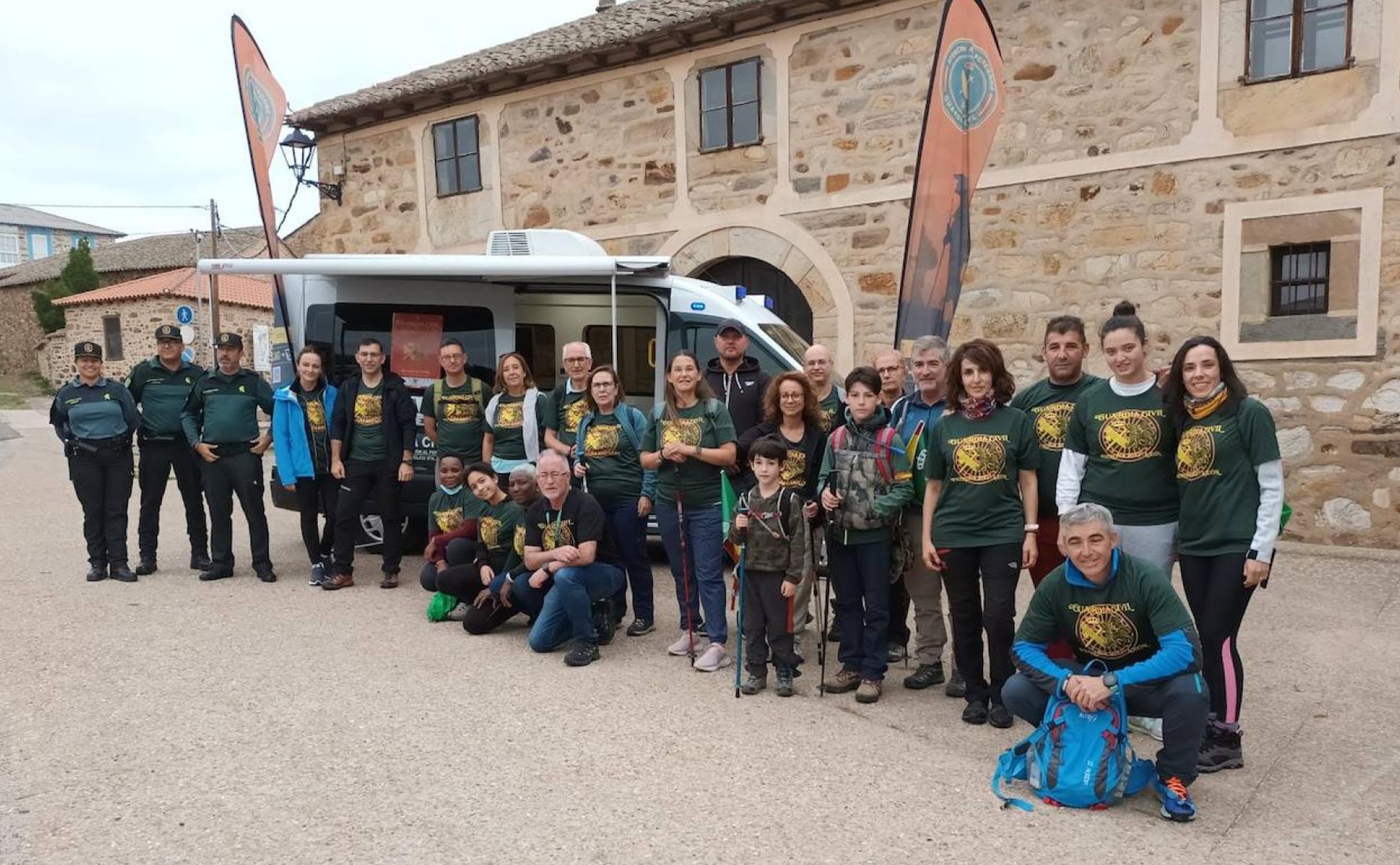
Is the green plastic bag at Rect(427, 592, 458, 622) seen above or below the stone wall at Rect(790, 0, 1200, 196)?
below

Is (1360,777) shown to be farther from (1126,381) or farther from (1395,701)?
(1126,381)

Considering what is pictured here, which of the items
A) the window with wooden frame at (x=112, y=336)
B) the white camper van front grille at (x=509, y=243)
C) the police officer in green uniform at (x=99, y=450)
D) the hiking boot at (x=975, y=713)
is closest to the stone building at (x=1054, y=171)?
the white camper van front grille at (x=509, y=243)

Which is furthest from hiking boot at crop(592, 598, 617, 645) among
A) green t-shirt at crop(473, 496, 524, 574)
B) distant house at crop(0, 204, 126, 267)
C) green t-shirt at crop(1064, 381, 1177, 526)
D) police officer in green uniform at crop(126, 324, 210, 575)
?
distant house at crop(0, 204, 126, 267)

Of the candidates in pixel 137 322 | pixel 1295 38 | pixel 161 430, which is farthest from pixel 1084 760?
pixel 137 322

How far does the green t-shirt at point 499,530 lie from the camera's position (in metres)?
5.76

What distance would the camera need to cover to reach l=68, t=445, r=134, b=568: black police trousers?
686 centimetres

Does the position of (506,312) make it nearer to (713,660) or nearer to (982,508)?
(713,660)

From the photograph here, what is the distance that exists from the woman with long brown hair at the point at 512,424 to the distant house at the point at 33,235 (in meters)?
91.1

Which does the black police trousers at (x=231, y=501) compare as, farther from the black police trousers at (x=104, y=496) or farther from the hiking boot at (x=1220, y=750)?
→ the hiking boot at (x=1220, y=750)

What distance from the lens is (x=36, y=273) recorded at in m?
45.3

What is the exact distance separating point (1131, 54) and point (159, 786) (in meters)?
9.06

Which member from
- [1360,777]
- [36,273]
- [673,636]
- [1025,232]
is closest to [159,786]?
[673,636]

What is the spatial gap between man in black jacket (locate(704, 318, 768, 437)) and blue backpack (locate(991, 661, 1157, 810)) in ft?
9.04

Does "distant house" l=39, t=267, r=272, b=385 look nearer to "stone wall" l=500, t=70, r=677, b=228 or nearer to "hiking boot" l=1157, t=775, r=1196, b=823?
"stone wall" l=500, t=70, r=677, b=228
